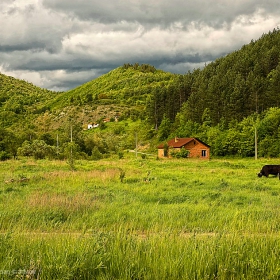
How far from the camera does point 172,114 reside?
90688 millimetres

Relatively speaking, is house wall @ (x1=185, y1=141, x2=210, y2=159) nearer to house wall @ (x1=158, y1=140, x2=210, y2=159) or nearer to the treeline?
house wall @ (x1=158, y1=140, x2=210, y2=159)

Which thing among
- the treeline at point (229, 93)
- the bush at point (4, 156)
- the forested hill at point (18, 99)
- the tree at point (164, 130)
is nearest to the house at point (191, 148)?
the treeline at point (229, 93)

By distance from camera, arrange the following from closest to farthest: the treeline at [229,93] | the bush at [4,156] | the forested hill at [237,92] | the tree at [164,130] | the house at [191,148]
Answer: the bush at [4,156], the house at [191,148], the forested hill at [237,92], the treeline at [229,93], the tree at [164,130]

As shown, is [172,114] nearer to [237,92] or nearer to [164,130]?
A: [164,130]

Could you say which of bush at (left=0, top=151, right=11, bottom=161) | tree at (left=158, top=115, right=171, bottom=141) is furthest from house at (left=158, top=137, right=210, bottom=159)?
bush at (left=0, top=151, right=11, bottom=161)

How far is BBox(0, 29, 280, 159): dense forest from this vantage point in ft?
188

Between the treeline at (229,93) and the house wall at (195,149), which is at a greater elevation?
the treeline at (229,93)

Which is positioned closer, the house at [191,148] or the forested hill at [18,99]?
the house at [191,148]

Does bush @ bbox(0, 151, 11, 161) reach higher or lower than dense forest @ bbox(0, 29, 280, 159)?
lower

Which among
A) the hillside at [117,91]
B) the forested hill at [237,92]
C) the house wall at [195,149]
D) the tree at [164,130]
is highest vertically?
the hillside at [117,91]

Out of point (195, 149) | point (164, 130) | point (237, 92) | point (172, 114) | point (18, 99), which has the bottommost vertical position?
point (195, 149)

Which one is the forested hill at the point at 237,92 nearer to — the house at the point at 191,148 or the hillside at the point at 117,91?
the house at the point at 191,148

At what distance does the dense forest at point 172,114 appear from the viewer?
188ft

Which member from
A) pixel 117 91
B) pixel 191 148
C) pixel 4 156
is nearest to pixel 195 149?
pixel 191 148
